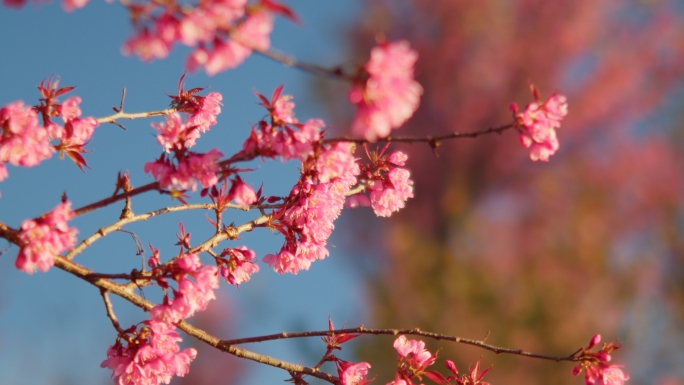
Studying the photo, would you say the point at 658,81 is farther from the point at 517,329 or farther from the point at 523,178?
the point at 517,329

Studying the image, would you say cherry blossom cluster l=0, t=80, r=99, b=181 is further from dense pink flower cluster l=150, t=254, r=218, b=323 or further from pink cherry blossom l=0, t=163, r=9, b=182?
dense pink flower cluster l=150, t=254, r=218, b=323

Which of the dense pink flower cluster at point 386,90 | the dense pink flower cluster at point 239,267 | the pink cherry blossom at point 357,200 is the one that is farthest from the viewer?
the pink cherry blossom at point 357,200

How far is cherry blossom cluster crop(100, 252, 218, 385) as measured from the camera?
31.8 inches

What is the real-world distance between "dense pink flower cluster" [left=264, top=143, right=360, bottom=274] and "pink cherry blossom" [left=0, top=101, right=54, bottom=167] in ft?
1.25

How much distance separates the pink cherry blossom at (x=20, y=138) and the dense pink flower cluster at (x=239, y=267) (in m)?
0.31

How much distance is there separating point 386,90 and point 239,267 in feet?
1.52

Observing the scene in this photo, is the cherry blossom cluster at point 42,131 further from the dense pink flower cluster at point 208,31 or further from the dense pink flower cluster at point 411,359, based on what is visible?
the dense pink flower cluster at point 411,359

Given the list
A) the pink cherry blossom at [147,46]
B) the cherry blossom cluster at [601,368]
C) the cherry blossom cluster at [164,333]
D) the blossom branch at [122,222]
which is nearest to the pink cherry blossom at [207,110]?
the blossom branch at [122,222]

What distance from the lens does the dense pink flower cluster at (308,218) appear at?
3.24 feet

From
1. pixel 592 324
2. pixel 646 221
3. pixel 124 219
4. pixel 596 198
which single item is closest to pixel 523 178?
pixel 596 198

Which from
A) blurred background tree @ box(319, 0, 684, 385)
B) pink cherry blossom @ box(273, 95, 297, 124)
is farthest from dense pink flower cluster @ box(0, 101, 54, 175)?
blurred background tree @ box(319, 0, 684, 385)

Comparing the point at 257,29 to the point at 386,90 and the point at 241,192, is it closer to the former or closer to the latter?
the point at 386,90

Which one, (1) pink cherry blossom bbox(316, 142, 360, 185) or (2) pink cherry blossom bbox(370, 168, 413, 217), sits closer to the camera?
(1) pink cherry blossom bbox(316, 142, 360, 185)

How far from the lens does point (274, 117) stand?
77 cm
